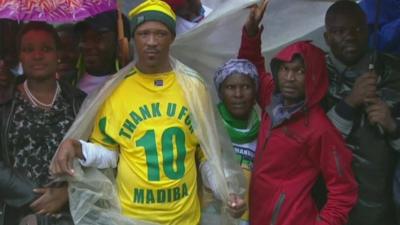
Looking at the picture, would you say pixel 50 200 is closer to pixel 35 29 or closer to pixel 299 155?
pixel 35 29

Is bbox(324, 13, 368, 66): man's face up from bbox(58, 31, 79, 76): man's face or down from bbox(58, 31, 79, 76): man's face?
up

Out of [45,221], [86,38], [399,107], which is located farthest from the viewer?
[86,38]

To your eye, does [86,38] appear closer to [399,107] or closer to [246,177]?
[246,177]

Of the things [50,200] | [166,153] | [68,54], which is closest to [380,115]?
[166,153]

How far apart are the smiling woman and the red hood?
116cm

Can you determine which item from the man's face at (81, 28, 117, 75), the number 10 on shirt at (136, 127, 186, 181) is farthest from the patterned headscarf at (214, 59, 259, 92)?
the man's face at (81, 28, 117, 75)

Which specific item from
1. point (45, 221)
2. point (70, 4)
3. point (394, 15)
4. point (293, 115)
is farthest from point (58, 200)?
point (394, 15)

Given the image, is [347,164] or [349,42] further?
[349,42]

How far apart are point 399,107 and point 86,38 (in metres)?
1.88

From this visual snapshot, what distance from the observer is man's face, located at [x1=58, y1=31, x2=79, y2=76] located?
14.5ft

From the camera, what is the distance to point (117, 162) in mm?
3668

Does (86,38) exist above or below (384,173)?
above

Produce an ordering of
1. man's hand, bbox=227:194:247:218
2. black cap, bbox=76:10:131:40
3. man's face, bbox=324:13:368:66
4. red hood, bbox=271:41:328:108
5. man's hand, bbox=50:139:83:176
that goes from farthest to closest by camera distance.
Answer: black cap, bbox=76:10:131:40 < man's face, bbox=324:13:368:66 < red hood, bbox=271:41:328:108 < man's hand, bbox=227:194:247:218 < man's hand, bbox=50:139:83:176

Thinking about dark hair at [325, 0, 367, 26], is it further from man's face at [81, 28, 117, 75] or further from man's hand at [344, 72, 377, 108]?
man's face at [81, 28, 117, 75]
